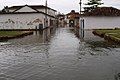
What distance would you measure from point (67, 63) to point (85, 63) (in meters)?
0.99

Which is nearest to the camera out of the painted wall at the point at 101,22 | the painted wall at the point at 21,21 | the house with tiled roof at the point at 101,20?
the painted wall at the point at 21,21

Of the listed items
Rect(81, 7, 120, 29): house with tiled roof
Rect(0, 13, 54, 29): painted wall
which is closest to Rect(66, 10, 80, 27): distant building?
Rect(81, 7, 120, 29): house with tiled roof

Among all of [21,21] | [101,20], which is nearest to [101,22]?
[101,20]

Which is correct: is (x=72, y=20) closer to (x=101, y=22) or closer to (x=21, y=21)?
(x=101, y=22)

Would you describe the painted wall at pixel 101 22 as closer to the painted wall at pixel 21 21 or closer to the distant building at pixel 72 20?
the painted wall at pixel 21 21

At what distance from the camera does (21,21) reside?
57906 millimetres

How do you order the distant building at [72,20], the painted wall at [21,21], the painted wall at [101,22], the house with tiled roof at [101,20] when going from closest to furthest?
the painted wall at [21,21]
the house with tiled roof at [101,20]
the painted wall at [101,22]
the distant building at [72,20]

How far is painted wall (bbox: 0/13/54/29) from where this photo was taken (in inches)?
2267

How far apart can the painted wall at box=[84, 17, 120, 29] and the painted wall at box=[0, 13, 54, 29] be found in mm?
10927

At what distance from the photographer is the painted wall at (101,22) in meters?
59.2

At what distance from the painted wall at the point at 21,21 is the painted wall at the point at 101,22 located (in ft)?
35.8

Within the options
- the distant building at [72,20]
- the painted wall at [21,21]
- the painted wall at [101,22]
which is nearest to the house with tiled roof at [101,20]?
the painted wall at [101,22]

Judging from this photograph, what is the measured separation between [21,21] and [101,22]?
59.0 feet

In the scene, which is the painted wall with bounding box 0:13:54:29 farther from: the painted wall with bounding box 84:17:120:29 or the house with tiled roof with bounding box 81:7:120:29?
the painted wall with bounding box 84:17:120:29
